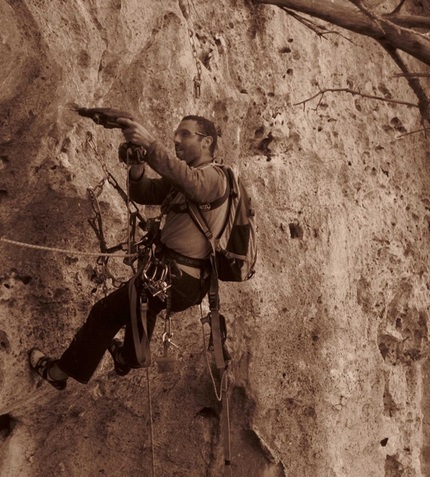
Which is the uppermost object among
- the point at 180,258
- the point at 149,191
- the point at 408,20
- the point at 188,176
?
the point at 408,20

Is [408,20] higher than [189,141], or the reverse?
[408,20]

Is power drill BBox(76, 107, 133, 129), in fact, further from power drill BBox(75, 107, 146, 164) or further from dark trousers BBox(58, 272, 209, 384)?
dark trousers BBox(58, 272, 209, 384)

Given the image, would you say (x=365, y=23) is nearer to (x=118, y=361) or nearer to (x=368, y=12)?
(x=368, y=12)

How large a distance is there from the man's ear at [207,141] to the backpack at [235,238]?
0.51 ft

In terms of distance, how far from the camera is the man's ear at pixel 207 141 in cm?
390

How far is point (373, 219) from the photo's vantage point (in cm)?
584

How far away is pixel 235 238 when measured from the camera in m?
3.90

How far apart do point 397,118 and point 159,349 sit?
3.34 metres

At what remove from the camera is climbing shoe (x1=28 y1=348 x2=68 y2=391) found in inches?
166

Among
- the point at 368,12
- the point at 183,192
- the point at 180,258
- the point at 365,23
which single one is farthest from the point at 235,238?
the point at 365,23

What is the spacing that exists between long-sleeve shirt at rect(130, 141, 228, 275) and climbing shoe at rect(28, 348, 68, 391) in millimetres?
1129

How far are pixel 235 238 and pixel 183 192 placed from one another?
0.47 m

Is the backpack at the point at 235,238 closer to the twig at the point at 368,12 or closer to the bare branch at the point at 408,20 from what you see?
the twig at the point at 368,12

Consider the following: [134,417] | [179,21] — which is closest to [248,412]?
[134,417]
